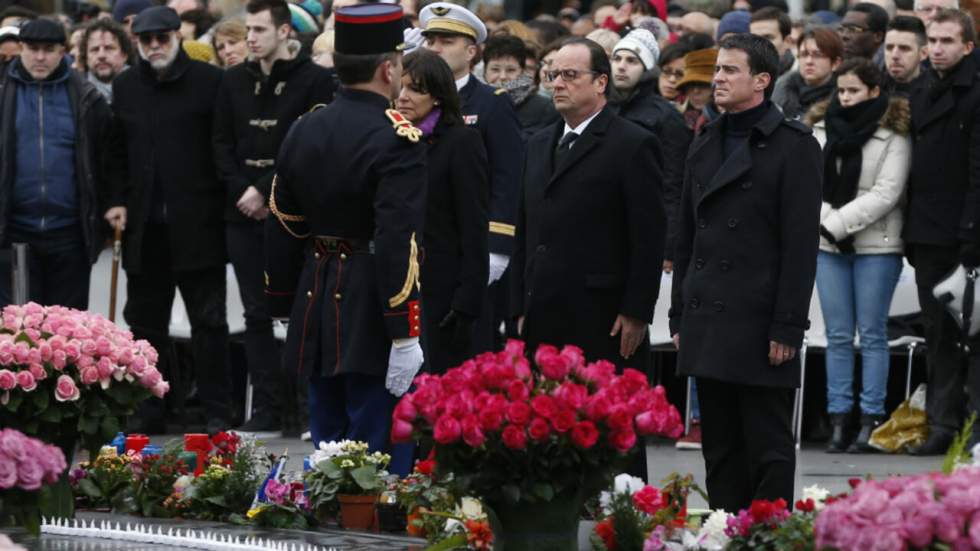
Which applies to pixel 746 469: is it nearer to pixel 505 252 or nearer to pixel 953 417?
pixel 505 252

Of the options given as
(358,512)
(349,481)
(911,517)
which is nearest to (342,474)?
(349,481)

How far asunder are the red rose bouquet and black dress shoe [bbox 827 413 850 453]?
19.5 ft

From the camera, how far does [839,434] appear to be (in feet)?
42.5

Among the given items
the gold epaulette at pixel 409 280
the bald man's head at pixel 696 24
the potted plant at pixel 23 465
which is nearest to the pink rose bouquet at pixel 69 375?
the potted plant at pixel 23 465

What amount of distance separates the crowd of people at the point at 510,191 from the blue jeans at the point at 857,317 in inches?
0.7

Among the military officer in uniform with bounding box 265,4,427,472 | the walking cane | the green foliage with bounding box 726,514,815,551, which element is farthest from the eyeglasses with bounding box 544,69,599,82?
the walking cane

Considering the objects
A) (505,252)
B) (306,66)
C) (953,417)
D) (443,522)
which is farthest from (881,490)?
(306,66)

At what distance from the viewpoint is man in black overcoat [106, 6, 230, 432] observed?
13.6 meters

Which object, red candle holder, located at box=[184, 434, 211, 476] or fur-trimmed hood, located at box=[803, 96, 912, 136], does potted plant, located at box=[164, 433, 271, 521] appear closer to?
red candle holder, located at box=[184, 434, 211, 476]

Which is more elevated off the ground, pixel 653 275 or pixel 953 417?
pixel 653 275

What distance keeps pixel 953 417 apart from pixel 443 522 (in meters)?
5.04

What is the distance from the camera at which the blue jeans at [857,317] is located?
503 inches

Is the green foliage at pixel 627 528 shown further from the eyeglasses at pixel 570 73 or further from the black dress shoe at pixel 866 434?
the black dress shoe at pixel 866 434

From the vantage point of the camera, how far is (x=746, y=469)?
30.0 feet
